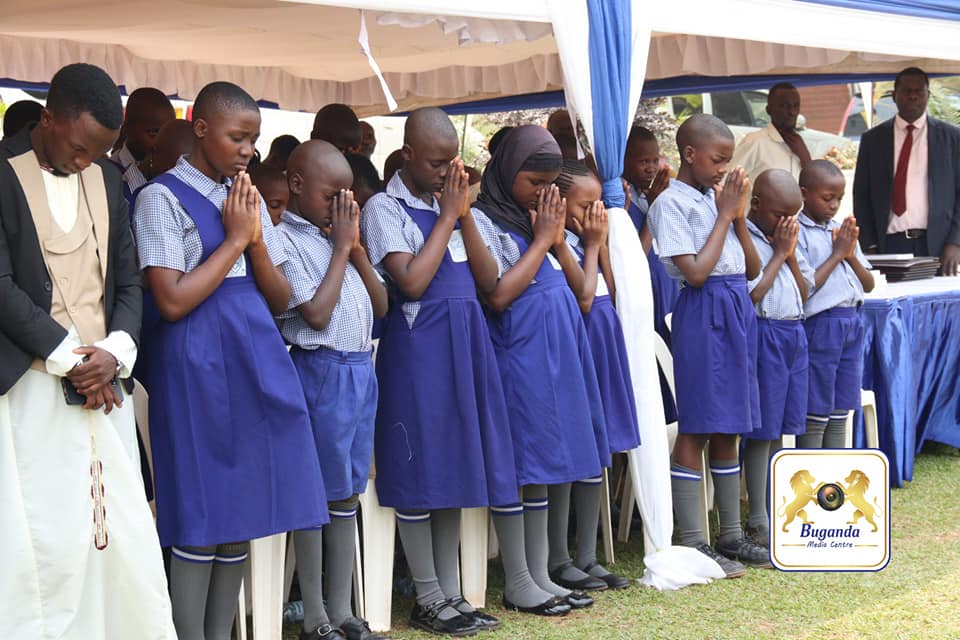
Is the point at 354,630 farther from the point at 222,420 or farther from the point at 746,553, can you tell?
the point at 746,553

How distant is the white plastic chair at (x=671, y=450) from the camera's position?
511 cm

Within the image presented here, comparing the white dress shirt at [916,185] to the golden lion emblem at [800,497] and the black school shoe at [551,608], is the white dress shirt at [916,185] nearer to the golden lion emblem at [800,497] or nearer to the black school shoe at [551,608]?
the golden lion emblem at [800,497]

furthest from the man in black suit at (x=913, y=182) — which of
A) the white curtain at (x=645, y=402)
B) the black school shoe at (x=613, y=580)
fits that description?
the black school shoe at (x=613, y=580)

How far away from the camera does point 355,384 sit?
3783 mm

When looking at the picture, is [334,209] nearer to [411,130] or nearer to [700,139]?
[411,130]

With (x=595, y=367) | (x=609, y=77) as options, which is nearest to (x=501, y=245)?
(x=595, y=367)

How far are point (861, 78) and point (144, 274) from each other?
21.2 ft

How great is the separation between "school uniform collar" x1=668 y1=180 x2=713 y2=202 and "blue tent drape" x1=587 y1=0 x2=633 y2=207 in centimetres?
35

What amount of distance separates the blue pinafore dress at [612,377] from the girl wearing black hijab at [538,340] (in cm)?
11

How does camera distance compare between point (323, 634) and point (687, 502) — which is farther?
point (687, 502)

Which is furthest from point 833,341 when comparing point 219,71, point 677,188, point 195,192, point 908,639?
point 219,71

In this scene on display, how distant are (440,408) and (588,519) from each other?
933 millimetres

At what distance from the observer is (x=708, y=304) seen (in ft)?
15.6

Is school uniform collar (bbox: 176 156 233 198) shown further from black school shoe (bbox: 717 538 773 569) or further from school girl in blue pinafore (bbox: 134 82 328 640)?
black school shoe (bbox: 717 538 773 569)
